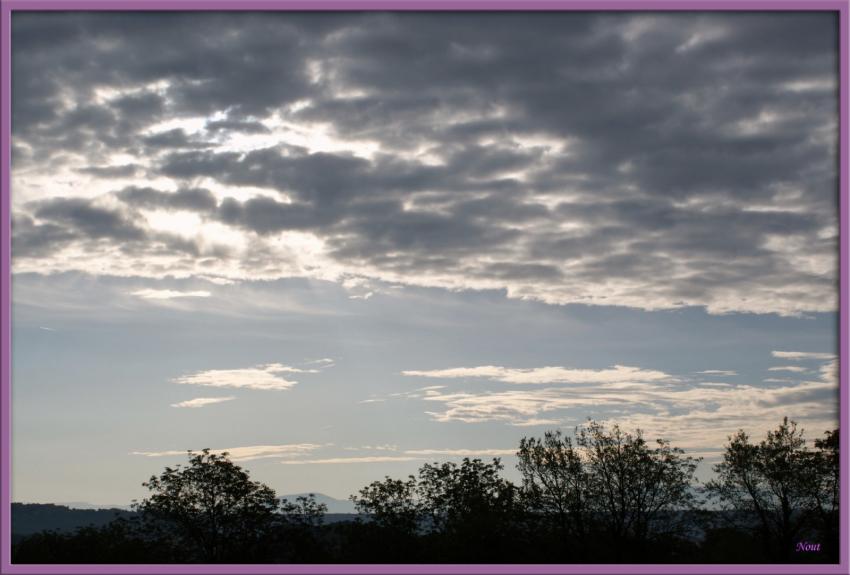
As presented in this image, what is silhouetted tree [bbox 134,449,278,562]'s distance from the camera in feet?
289

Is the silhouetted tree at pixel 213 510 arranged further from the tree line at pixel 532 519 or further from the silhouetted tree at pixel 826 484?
the silhouetted tree at pixel 826 484

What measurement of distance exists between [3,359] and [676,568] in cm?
2715

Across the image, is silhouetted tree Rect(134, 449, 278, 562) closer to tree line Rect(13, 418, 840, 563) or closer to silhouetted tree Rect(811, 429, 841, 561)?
tree line Rect(13, 418, 840, 563)

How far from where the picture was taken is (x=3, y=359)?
3130cm

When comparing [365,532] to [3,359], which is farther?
[365,532]

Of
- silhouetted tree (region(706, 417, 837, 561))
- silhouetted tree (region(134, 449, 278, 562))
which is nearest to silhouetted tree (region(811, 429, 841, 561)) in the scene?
silhouetted tree (region(706, 417, 837, 561))

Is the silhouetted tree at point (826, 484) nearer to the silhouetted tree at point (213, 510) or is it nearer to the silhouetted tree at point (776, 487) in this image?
the silhouetted tree at point (776, 487)

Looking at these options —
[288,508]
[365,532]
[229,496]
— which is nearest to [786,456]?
[365,532]

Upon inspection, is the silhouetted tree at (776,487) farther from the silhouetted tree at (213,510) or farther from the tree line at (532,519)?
the silhouetted tree at (213,510)

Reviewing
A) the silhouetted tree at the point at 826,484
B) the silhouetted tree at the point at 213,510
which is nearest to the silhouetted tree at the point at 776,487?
the silhouetted tree at the point at 826,484

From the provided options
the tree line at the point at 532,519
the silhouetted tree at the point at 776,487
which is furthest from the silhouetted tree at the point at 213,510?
the silhouetted tree at the point at 776,487

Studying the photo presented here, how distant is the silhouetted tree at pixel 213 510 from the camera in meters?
87.9

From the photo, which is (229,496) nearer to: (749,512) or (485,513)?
(485,513)

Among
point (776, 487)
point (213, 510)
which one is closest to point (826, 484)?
point (776, 487)
